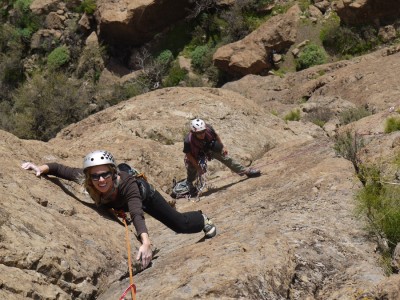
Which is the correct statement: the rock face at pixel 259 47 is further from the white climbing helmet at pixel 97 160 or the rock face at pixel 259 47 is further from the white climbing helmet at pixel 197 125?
the white climbing helmet at pixel 97 160

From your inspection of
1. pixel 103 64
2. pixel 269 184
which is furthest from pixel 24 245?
pixel 103 64

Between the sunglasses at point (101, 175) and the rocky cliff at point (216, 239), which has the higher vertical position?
the sunglasses at point (101, 175)

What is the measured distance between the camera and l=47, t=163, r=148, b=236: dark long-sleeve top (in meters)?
4.74

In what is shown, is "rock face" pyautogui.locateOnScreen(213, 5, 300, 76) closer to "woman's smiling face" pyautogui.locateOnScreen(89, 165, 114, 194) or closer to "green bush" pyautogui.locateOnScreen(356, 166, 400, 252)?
"green bush" pyautogui.locateOnScreen(356, 166, 400, 252)

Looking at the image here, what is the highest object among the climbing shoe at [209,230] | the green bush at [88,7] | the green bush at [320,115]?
the green bush at [88,7]

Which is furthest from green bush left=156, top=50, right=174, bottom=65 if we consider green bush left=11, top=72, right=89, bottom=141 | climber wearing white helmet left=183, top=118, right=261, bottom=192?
climber wearing white helmet left=183, top=118, right=261, bottom=192

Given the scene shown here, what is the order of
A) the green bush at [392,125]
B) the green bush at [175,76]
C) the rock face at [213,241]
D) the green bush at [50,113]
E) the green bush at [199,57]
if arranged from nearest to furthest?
the rock face at [213,241], the green bush at [392,125], the green bush at [50,113], the green bush at [175,76], the green bush at [199,57]

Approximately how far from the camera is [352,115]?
12.0 metres

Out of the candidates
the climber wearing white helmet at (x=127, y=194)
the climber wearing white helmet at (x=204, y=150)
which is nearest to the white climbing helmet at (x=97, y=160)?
the climber wearing white helmet at (x=127, y=194)

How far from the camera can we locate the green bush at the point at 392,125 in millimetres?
7516

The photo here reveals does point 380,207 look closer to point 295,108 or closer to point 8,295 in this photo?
point 8,295

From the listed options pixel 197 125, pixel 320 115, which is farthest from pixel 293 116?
pixel 197 125

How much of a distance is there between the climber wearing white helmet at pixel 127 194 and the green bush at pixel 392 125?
352cm

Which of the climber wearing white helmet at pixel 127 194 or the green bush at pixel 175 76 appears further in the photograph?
the green bush at pixel 175 76
